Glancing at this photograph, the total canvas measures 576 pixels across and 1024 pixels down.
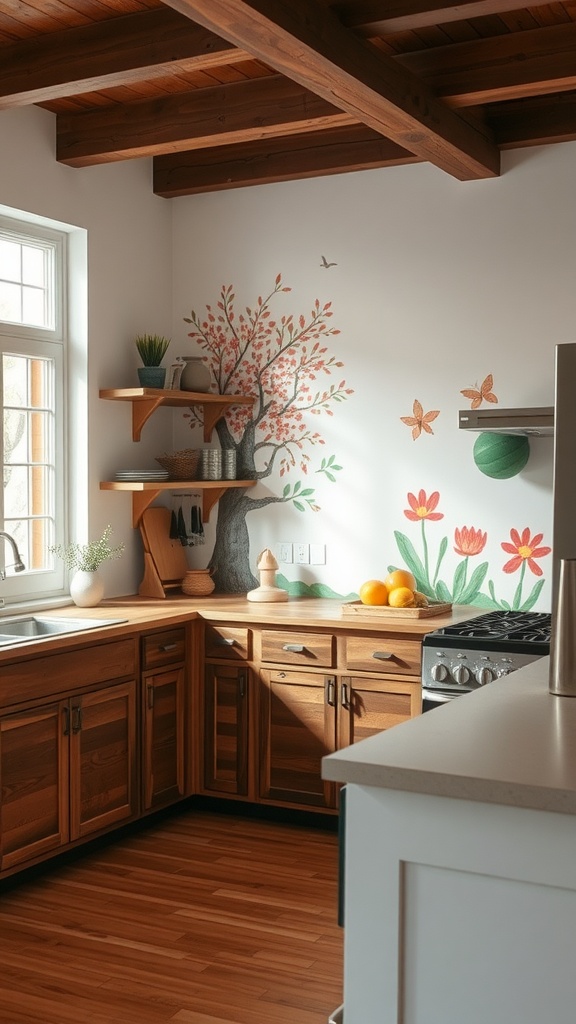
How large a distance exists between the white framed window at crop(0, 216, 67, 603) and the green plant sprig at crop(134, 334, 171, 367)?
34 cm

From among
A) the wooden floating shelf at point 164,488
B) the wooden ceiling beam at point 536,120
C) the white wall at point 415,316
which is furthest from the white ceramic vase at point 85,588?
the wooden ceiling beam at point 536,120

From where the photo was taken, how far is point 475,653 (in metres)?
3.70

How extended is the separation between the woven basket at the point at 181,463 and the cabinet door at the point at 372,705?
1269 millimetres

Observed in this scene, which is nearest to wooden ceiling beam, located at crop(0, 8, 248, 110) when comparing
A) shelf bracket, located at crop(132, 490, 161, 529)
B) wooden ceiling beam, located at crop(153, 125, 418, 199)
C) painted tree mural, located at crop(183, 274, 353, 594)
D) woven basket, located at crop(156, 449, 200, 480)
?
wooden ceiling beam, located at crop(153, 125, 418, 199)

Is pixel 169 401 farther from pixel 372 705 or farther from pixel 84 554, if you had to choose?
pixel 372 705

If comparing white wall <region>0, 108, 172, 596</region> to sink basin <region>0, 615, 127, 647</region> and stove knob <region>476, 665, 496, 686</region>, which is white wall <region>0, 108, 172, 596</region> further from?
stove knob <region>476, 665, 496, 686</region>

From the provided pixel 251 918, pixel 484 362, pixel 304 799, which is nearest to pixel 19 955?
pixel 251 918

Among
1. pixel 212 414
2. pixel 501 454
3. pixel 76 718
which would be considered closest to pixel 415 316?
pixel 501 454

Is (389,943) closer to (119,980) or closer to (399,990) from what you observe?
(399,990)

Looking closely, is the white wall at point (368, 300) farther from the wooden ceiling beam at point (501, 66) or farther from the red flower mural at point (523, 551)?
the wooden ceiling beam at point (501, 66)

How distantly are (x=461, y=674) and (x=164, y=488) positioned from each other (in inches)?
62.5

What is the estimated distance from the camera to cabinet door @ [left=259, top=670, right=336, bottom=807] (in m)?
4.19

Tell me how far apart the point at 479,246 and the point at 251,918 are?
2.70 metres

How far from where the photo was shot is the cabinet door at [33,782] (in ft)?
11.4
